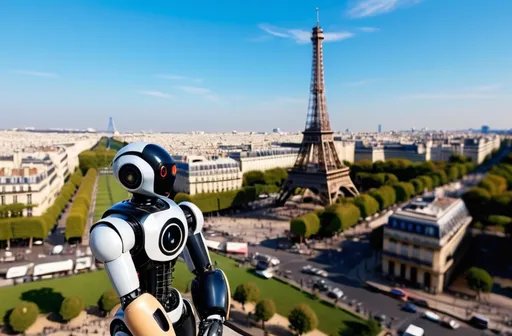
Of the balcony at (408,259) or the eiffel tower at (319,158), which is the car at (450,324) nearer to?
the balcony at (408,259)

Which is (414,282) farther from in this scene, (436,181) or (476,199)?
(436,181)

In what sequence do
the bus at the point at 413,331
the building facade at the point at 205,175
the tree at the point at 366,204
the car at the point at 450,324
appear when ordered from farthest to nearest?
the building facade at the point at 205,175, the tree at the point at 366,204, the car at the point at 450,324, the bus at the point at 413,331

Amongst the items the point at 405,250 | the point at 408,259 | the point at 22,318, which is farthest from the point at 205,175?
the point at 22,318

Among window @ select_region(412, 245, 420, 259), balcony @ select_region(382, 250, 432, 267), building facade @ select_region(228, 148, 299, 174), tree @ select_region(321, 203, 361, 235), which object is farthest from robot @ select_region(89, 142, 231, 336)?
building facade @ select_region(228, 148, 299, 174)

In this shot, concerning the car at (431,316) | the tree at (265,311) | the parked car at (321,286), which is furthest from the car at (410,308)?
the tree at (265,311)

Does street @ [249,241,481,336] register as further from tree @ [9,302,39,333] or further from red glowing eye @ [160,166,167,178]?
red glowing eye @ [160,166,167,178]
